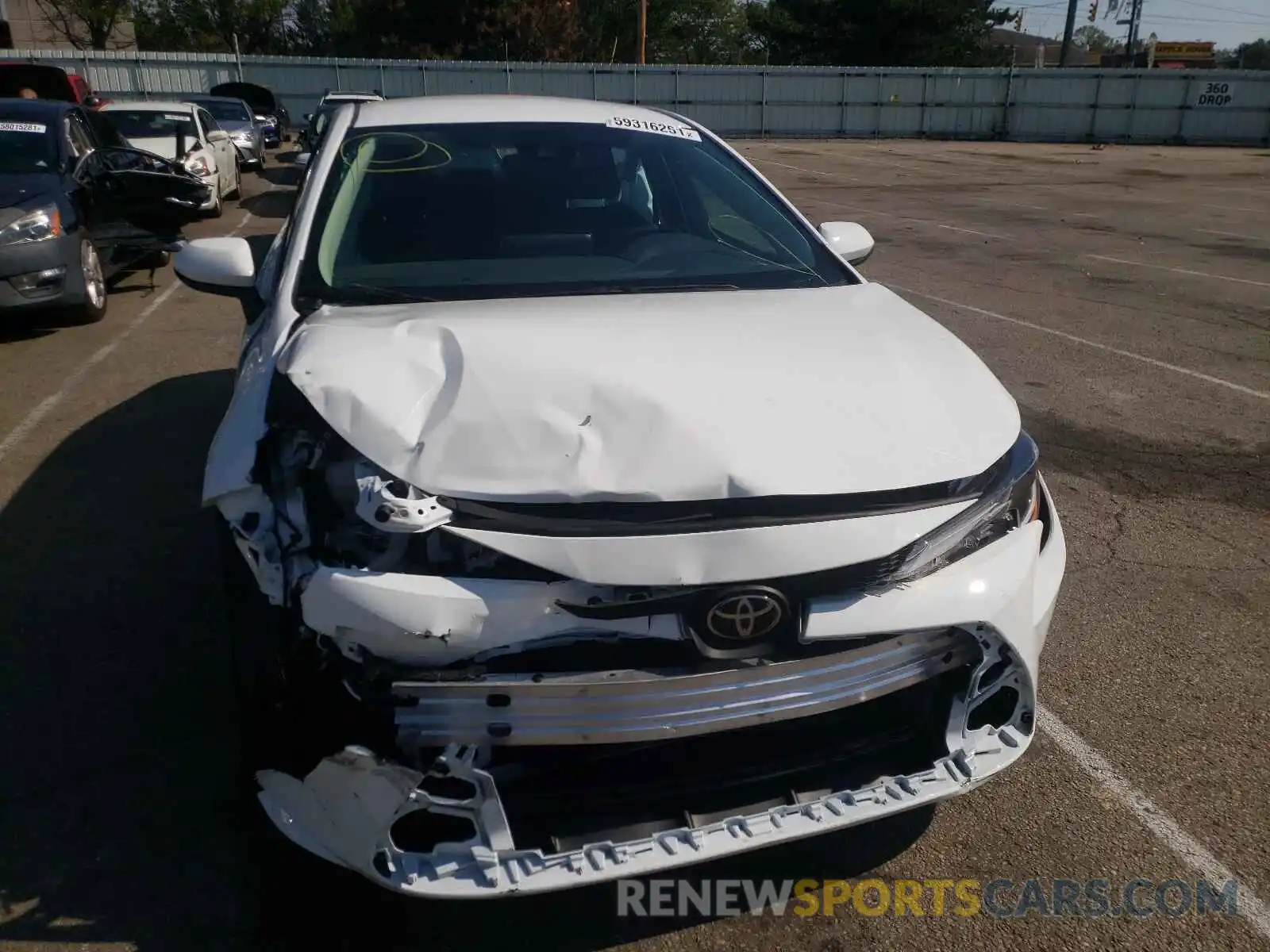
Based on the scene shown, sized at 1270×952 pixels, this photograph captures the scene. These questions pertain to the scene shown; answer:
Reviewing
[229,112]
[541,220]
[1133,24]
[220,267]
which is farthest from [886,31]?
[220,267]

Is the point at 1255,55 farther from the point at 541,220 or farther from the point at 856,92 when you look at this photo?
the point at 541,220

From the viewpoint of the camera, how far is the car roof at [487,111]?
3818mm

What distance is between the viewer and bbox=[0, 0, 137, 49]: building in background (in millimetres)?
37844

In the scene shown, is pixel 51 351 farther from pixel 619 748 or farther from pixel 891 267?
pixel 891 267

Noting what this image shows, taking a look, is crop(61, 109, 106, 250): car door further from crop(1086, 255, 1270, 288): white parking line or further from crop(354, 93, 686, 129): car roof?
crop(1086, 255, 1270, 288): white parking line

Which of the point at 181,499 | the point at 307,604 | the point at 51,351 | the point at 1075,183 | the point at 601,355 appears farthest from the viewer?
the point at 1075,183

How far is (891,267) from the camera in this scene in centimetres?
1112

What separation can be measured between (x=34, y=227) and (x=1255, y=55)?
353ft

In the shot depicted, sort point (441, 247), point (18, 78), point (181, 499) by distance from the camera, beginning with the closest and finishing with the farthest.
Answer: point (441, 247)
point (181, 499)
point (18, 78)

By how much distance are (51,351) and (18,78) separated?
34.1 ft

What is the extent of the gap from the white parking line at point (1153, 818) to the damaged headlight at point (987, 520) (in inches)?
35.9

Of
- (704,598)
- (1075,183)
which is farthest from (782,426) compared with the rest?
(1075,183)

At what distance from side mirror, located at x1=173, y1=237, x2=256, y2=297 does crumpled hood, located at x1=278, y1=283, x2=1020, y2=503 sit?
0.78 metres

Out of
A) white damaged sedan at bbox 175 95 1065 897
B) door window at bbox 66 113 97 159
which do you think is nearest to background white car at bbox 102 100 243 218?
door window at bbox 66 113 97 159
